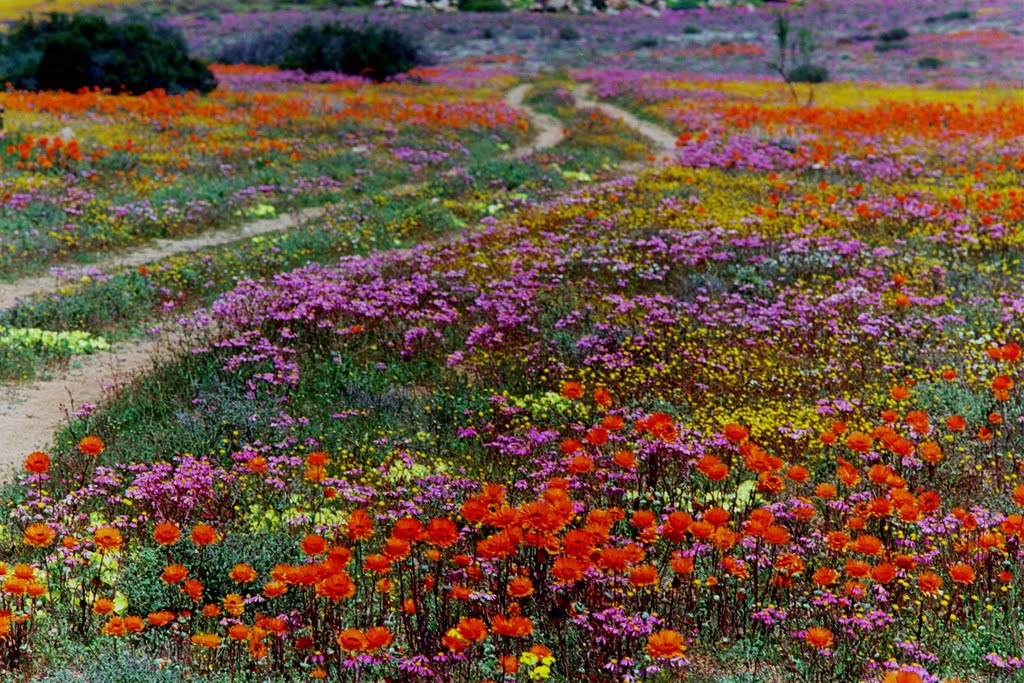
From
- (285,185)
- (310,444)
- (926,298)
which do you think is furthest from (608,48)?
(310,444)

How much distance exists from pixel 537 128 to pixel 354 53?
643 inches

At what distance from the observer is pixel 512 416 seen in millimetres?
7996

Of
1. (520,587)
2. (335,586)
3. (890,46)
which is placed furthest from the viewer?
(890,46)

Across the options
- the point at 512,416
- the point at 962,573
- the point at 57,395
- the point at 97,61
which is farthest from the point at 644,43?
the point at 962,573

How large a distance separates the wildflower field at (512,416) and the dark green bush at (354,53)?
20486 mm

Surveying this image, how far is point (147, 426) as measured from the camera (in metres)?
7.81

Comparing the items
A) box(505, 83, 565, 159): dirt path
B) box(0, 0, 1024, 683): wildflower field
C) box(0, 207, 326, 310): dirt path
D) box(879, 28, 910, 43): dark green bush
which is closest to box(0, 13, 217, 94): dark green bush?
box(0, 0, 1024, 683): wildflower field

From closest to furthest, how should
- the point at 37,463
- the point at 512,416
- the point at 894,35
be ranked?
the point at 37,463 → the point at 512,416 → the point at 894,35

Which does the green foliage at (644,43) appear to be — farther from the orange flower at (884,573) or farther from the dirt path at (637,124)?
the orange flower at (884,573)

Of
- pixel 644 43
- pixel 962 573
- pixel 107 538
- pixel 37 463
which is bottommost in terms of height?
pixel 962 573

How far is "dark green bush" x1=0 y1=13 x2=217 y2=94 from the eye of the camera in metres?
31.1

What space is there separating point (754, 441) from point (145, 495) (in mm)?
4707

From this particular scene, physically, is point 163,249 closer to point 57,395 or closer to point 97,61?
point 57,395

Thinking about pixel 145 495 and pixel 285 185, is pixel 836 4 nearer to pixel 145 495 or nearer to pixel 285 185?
pixel 285 185
